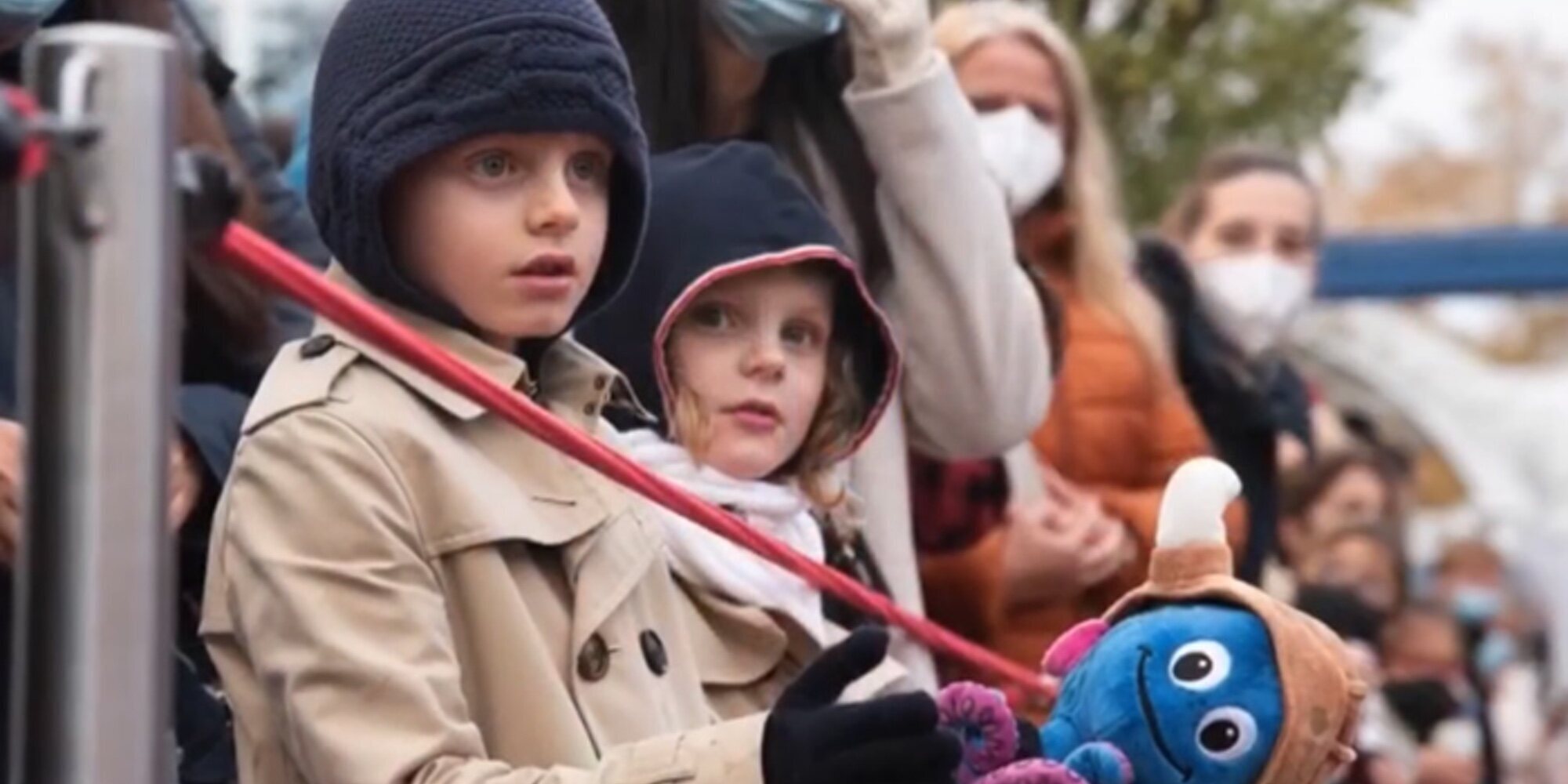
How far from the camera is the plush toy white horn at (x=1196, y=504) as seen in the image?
331 cm

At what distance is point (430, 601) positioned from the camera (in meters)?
3.15

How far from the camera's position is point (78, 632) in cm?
239

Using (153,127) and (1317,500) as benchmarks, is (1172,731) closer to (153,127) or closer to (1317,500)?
(153,127)

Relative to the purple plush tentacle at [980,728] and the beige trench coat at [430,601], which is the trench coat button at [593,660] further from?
the purple plush tentacle at [980,728]

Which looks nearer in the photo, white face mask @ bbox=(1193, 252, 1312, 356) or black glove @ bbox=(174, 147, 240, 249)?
black glove @ bbox=(174, 147, 240, 249)

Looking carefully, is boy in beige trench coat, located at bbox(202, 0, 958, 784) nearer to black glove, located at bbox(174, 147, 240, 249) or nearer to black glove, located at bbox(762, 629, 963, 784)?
black glove, located at bbox(762, 629, 963, 784)

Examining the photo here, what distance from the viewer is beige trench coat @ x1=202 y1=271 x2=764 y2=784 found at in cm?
307

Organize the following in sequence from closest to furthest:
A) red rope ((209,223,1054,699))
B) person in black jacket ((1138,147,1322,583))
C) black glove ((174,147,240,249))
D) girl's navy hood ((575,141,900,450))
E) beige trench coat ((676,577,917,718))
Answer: black glove ((174,147,240,249)) → red rope ((209,223,1054,699)) → beige trench coat ((676,577,917,718)) → girl's navy hood ((575,141,900,450)) → person in black jacket ((1138,147,1322,583))

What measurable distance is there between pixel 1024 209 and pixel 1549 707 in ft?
24.2

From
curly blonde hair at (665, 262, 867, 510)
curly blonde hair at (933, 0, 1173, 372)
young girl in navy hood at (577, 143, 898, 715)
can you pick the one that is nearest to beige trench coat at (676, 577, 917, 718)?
young girl in navy hood at (577, 143, 898, 715)

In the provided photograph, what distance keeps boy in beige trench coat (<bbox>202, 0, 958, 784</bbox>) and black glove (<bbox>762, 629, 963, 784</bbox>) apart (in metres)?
0.02

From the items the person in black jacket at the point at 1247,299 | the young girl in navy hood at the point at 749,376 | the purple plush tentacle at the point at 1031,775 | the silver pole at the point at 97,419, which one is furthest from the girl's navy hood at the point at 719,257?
the person in black jacket at the point at 1247,299

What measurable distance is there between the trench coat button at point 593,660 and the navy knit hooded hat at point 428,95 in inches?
12.1

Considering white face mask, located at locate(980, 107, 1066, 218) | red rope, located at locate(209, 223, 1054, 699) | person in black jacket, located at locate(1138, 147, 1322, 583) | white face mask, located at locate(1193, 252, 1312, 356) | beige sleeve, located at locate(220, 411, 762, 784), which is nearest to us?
red rope, located at locate(209, 223, 1054, 699)
